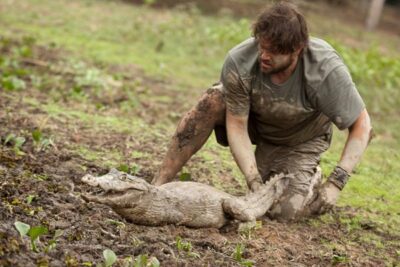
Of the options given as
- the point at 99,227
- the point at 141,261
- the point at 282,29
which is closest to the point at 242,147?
the point at 282,29

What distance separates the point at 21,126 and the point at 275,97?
2.39m

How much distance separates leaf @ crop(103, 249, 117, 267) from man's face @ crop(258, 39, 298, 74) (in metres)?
1.66

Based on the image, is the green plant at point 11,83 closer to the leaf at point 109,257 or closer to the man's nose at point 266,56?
the man's nose at point 266,56

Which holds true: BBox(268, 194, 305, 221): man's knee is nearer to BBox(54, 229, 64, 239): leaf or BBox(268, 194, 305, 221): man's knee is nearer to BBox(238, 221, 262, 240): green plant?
BBox(238, 221, 262, 240): green plant

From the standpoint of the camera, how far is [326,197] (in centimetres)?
482

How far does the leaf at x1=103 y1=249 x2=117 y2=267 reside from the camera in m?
3.44

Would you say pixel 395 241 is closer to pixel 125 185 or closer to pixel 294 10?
pixel 294 10

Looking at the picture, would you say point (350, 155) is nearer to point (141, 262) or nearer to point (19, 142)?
point (141, 262)

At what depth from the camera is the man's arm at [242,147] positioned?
16.0ft

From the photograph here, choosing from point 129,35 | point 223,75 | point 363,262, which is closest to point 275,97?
point 223,75

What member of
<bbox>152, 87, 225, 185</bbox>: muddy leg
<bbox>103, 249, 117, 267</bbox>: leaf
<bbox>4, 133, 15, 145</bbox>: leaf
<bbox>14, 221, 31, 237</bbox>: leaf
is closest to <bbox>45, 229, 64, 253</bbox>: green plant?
<bbox>14, 221, 31, 237</bbox>: leaf

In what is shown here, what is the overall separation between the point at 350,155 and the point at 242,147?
2.32ft

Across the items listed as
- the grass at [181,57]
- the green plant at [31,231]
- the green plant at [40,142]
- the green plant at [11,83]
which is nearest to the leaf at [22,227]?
the green plant at [31,231]

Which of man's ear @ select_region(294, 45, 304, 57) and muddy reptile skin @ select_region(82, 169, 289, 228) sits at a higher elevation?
man's ear @ select_region(294, 45, 304, 57)
